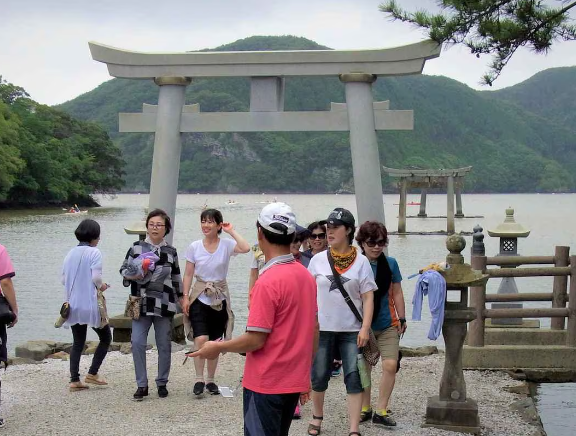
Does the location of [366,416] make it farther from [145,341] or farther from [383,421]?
[145,341]

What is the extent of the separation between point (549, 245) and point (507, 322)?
3701cm

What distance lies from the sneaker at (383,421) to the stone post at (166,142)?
482 centimetres

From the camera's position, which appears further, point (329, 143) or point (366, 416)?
point (329, 143)

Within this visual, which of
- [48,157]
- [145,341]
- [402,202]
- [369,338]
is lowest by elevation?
[145,341]

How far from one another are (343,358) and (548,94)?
19542cm

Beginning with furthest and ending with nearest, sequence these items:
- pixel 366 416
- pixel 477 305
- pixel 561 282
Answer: pixel 561 282, pixel 477 305, pixel 366 416

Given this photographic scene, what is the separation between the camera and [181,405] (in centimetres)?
694

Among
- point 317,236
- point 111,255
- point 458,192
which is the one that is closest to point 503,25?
point 317,236

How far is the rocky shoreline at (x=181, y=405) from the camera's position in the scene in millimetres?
6309

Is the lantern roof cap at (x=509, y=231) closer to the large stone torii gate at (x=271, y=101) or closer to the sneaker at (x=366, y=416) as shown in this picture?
the large stone torii gate at (x=271, y=101)

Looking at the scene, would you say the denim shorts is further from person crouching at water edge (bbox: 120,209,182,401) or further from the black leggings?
the black leggings

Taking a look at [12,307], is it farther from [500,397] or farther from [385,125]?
[385,125]

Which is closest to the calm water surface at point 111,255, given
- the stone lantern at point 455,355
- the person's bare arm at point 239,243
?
the stone lantern at point 455,355

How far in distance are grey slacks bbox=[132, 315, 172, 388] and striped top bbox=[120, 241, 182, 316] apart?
8 centimetres
